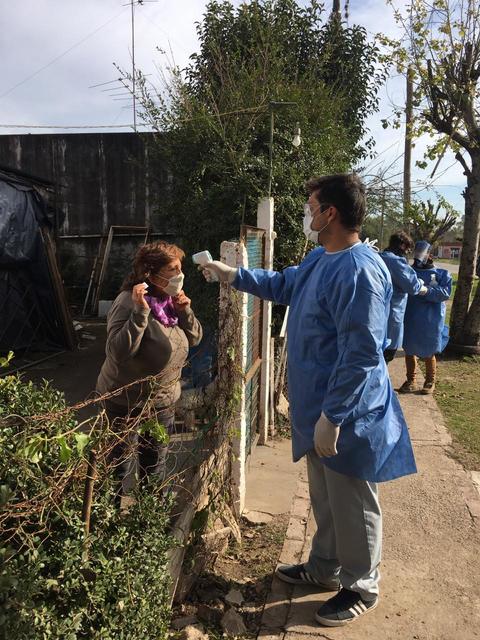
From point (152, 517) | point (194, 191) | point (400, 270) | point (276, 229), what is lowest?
point (152, 517)

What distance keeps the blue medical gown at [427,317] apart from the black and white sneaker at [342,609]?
4313 mm

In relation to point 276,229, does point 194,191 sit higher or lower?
higher

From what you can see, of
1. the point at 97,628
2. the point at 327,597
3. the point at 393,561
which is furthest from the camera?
the point at 393,561

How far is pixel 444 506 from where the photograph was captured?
4.03 meters

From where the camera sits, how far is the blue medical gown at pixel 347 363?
2.32m

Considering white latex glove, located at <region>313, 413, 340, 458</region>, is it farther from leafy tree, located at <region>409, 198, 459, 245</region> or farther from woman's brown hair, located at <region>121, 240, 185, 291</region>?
leafy tree, located at <region>409, 198, 459, 245</region>

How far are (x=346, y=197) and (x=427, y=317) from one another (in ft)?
14.7

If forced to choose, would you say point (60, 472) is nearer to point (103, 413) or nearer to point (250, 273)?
point (103, 413)

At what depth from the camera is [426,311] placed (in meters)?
6.66

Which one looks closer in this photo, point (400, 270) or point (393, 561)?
point (393, 561)

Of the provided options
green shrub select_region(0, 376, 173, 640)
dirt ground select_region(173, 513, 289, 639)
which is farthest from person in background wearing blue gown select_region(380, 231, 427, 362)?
green shrub select_region(0, 376, 173, 640)

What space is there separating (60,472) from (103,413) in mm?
239

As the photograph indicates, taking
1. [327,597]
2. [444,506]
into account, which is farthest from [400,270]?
[327,597]

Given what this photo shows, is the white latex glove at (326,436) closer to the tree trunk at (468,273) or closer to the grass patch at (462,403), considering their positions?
the grass patch at (462,403)
